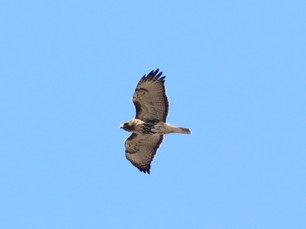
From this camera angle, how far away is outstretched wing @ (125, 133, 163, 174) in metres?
27.9

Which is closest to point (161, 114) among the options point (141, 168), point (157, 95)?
point (157, 95)

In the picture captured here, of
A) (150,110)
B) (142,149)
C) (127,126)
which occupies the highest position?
(150,110)

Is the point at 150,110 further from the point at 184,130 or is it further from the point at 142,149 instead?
the point at 142,149

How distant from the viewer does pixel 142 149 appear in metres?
28.2

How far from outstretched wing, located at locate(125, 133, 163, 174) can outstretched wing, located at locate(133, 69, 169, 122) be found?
97 cm

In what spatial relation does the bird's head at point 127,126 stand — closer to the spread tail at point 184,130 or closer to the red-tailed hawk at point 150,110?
the red-tailed hawk at point 150,110

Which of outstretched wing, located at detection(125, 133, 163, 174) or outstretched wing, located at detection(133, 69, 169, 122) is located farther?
outstretched wing, located at detection(125, 133, 163, 174)

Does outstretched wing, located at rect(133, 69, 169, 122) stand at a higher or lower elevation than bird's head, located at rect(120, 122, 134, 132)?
higher

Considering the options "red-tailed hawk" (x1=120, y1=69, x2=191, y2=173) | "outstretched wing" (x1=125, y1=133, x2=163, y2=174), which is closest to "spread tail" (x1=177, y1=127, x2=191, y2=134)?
"red-tailed hawk" (x1=120, y1=69, x2=191, y2=173)

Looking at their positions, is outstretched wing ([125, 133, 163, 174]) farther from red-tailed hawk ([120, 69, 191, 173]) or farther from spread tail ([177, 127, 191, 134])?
spread tail ([177, 127, 191, 134])

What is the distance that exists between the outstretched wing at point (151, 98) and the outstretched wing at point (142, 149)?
97cm

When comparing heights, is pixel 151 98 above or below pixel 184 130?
above

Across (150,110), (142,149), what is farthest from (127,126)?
(142,149)

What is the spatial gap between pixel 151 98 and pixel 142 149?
2.20 metres
